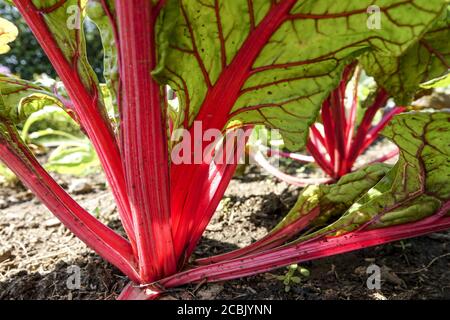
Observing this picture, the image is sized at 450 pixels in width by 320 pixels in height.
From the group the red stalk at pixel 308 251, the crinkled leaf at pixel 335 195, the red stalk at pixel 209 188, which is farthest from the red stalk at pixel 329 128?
the red stalk at pixel 308 251

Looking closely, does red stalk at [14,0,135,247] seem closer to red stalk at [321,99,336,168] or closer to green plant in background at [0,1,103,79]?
red stalk at [321,99,336,168]

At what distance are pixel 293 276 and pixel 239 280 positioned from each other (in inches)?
6.5

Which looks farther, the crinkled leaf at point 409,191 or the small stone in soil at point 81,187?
the small stone in soil at point 81,187

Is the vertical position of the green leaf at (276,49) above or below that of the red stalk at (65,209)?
above

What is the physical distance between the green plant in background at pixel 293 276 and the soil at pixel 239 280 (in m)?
0.01

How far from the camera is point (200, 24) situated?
1.01 metres

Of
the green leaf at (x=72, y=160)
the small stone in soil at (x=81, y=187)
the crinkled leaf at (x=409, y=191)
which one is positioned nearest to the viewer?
the crinkled leaf at (x=409, y=191)

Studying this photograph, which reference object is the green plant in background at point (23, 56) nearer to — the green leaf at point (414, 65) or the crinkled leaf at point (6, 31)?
the crinkled leaf at point (6, 31)

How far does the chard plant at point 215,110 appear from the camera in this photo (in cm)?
100

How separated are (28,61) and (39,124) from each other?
2500mm

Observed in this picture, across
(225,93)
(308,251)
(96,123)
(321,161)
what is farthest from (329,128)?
(96,123)

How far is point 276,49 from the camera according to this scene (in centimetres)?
106
